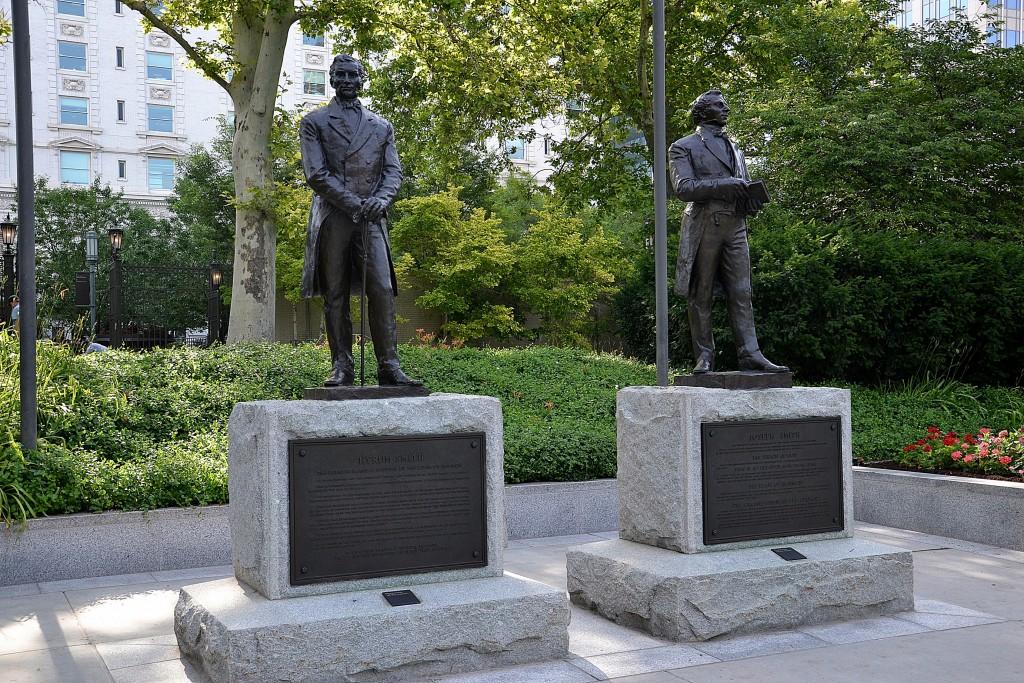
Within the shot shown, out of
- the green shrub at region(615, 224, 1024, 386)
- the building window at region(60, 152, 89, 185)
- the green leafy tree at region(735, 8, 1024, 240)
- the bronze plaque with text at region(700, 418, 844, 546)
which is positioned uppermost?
the building window at region(60, 152, 89, 185)

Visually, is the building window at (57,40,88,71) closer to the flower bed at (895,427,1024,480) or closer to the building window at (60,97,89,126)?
the building window at (60,97,89,126)

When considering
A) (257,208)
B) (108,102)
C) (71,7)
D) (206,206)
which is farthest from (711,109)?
(71,7)

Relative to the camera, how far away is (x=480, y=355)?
15438mm

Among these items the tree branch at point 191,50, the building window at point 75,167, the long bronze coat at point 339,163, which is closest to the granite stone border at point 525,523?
the long bronze coat at point 339,163

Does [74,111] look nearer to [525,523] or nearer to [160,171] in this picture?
[160,171]

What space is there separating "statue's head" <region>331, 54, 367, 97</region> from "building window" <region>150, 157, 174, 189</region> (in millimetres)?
52156

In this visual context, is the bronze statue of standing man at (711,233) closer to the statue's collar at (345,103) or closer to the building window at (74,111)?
the statue's collar at (345,103)

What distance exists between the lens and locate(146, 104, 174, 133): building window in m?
53.8

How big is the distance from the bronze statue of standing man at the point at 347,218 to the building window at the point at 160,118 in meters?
52.9

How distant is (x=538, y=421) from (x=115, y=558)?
5340 millimetres

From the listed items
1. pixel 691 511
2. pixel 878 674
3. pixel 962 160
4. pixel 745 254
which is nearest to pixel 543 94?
pixel 962 160

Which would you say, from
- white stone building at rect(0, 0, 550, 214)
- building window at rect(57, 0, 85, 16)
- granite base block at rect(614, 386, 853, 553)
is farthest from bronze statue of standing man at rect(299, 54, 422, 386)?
building window at rect(57, 0, 85, 16)

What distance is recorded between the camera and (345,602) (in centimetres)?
510

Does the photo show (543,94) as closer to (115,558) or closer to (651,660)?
(115,558)
